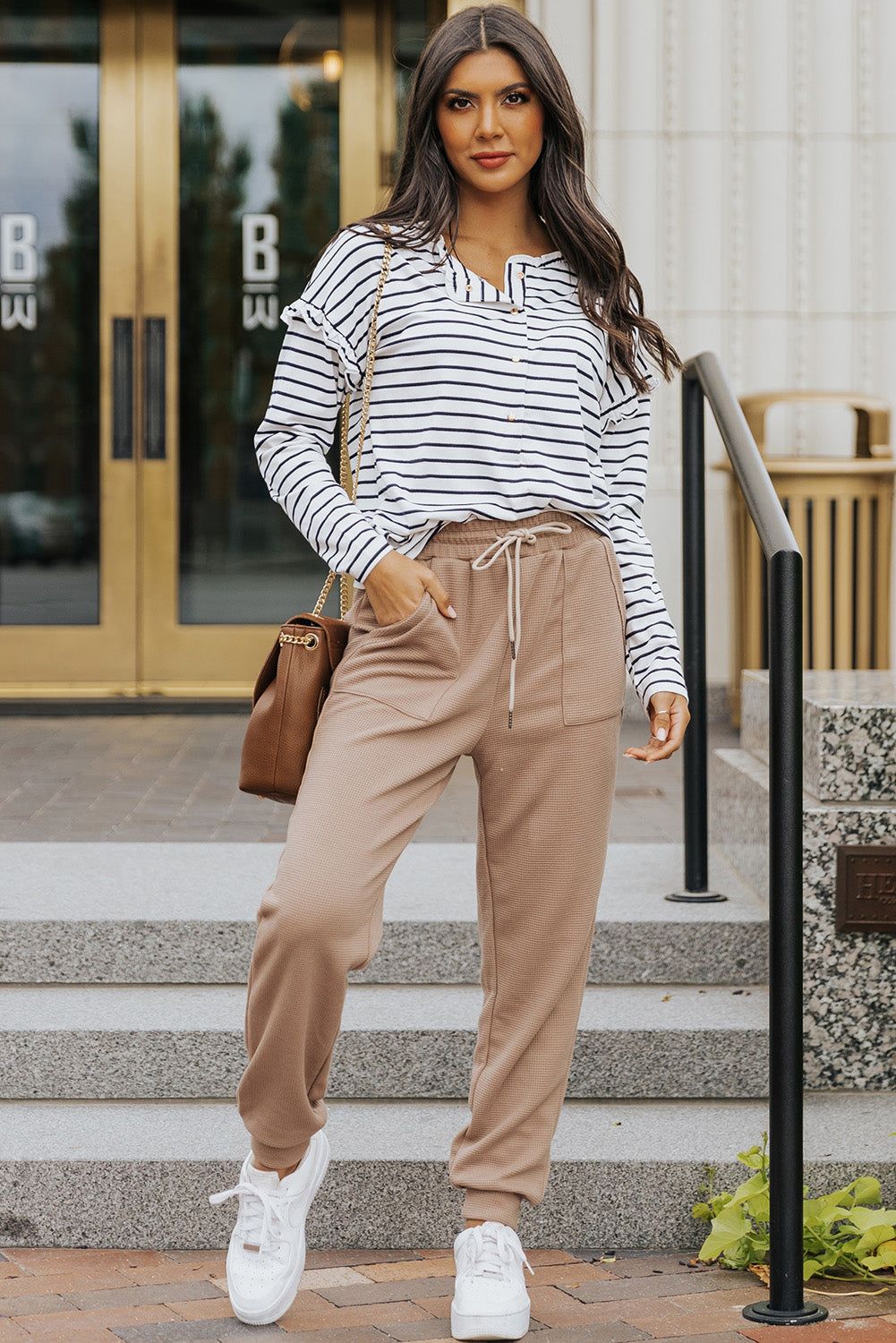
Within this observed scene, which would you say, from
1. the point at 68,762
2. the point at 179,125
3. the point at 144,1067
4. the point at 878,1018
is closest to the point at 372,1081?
the point at 144,1067

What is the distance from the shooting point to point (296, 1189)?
8.44 ft

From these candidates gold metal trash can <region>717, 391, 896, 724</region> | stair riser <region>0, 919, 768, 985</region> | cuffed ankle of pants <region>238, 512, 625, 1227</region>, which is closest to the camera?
cuffed ankle of pants <region>238, 512, 625, 1227</region>

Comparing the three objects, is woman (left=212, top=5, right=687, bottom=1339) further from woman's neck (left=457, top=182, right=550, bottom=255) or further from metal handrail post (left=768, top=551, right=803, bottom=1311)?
metal handrail post (left=768, top=551, right=803, bottom=1311)

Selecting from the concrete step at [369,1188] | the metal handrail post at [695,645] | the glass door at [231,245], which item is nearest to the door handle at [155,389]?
the glass door at [231,245]

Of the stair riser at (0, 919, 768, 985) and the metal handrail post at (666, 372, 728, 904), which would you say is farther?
the metal handrail post at (666, 372, 728, 904)

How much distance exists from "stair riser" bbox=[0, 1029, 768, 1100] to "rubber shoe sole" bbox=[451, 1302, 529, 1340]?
28.9 inches

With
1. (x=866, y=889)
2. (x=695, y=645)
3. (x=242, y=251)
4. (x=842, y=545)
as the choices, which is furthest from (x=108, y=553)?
(x=866, y=889)

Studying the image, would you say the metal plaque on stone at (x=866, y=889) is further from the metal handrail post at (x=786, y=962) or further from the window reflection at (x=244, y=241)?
the window reflection at (x=244, y=241)

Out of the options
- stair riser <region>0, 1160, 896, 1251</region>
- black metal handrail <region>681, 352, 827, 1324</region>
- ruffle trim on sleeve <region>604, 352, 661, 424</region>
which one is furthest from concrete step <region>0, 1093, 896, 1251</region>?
ruffle trim on sleeve <region>604, 352, 661, 424</region>

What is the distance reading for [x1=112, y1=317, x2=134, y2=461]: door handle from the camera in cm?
719

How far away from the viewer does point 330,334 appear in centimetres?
245

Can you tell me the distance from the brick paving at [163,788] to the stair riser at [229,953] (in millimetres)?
1086

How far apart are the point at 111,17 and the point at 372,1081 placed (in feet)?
17.5

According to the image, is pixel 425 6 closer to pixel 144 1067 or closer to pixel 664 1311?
pixel 144 1067
